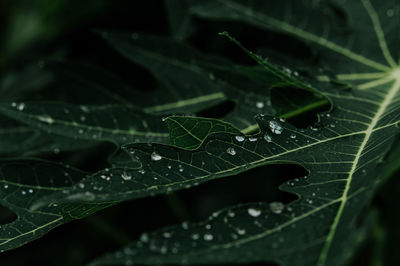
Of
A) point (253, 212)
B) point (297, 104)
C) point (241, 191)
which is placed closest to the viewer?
point (253, 212)

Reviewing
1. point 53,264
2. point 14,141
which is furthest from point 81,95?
point 53,264

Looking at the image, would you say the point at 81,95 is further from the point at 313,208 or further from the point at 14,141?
the point at 313,208

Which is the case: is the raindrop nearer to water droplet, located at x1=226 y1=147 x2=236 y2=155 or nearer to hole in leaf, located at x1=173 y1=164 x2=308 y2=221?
water droplet, located at x1=226 y1=147 x2=236 y2=155

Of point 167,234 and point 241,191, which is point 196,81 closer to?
point 241,191

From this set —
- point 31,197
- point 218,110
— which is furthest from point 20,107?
point 218,110

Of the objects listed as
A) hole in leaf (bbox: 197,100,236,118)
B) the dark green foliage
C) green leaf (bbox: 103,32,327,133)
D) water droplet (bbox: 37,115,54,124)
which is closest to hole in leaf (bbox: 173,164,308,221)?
the dark green foliage

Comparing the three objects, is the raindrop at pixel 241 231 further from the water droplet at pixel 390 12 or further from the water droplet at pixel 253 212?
the water droplet at pixel 390 12

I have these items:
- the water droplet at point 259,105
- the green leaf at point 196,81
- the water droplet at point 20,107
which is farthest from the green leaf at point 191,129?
the water droplet at point 20,107
